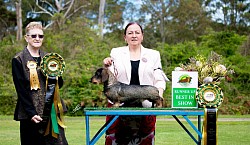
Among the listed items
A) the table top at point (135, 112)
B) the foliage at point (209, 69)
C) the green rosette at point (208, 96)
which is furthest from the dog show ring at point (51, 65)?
A: the green rosette at point (208, 96)

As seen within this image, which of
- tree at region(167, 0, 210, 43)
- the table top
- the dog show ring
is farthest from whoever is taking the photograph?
tree at region(167, 0, 210, 43)

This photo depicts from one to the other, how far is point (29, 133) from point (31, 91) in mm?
433

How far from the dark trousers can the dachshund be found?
0.79 meters

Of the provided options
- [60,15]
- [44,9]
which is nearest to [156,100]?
[60,15]

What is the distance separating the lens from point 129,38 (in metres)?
5.37

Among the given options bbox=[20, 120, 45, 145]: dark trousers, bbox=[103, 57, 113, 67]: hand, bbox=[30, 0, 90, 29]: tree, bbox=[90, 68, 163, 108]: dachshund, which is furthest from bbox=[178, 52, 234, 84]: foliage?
bbox=[30, 0, 90, 29]: tree

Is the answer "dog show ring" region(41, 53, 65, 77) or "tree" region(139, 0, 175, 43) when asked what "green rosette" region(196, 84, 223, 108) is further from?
"tree" region(139, 0, 175, 43)

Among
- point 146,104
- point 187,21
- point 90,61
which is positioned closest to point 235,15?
point 187,21

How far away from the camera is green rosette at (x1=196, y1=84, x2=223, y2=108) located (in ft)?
16.5

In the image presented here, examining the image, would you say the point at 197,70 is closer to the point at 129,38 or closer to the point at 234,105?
the point at 129,38

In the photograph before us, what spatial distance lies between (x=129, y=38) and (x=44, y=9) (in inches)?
1303

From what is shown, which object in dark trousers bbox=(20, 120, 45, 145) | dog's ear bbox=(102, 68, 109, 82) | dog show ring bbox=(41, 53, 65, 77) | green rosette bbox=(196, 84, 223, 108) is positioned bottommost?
dark trousers bbox=(20, 120, 45, 145)

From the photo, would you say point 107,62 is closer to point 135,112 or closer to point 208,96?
point 135,112

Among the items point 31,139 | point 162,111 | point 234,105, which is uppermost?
point 162,111
